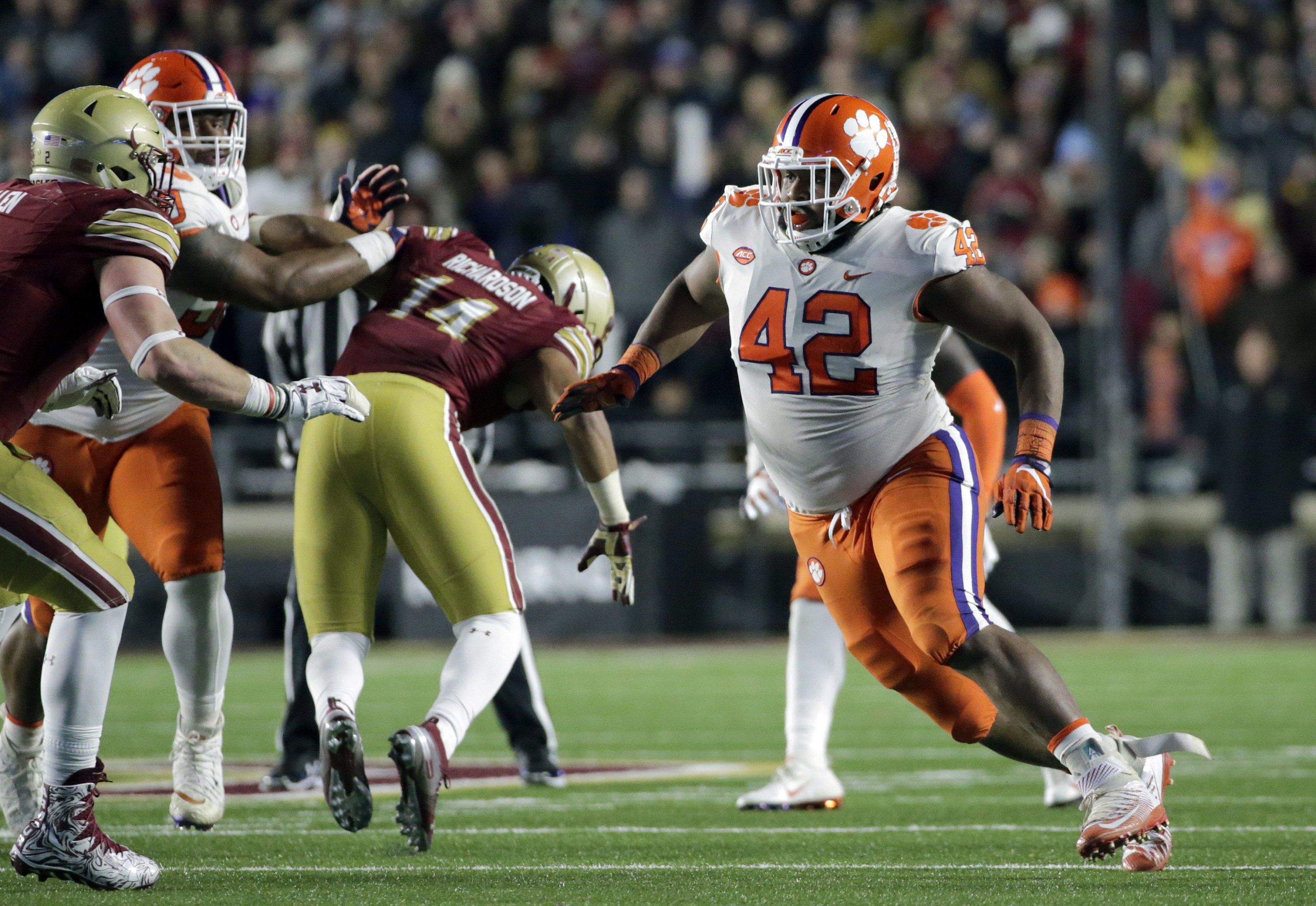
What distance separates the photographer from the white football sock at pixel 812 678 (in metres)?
5.43

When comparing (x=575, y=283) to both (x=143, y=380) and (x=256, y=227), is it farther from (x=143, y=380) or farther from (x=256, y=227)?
(x=143, y=380)

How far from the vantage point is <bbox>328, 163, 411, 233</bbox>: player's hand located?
16.2ft

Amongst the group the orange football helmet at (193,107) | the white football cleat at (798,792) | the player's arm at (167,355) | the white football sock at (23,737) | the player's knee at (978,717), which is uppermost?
the orange football helmet at (193,107)

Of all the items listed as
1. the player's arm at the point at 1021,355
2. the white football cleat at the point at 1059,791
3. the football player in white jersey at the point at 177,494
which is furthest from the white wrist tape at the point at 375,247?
the white football cleat at the point at 1059,791

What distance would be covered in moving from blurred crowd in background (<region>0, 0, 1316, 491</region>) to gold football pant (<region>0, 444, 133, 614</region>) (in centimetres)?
733

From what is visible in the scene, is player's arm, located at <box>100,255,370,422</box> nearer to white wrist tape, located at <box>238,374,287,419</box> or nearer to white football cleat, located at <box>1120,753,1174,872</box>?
white wrist tape, located at <box>238,374,287,419</box>

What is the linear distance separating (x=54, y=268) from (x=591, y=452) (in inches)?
59.1

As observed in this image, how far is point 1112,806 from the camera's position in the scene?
3.91 metres

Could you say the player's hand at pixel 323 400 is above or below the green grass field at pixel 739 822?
above

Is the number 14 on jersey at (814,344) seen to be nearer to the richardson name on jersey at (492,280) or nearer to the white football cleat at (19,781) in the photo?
the richardson name on jersey at (492,280)

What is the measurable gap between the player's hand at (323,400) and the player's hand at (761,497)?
1821mm

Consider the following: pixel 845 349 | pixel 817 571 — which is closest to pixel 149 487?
pixel 817 571

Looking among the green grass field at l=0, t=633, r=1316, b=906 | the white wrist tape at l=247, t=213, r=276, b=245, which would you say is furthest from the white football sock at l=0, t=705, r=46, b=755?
the white wrist tape at l=247, t=213, r=276, b=245

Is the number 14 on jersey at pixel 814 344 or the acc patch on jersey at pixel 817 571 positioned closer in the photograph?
the number 14 on jersey at pixel 814 344
